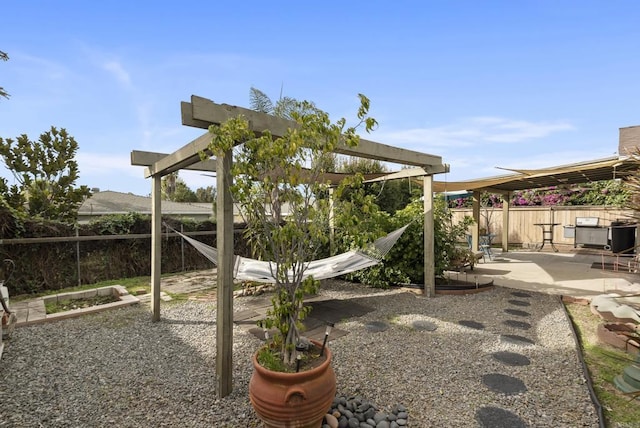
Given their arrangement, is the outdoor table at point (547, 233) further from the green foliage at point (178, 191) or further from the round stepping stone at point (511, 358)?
the green foliage at point (178, 191)

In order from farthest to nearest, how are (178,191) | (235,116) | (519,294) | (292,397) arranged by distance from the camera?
(178,191) < (519,294) < (235,116) < (292,397)

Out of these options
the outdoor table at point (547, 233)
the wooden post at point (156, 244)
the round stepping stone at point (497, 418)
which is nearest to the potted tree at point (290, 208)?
the round stepping stone at point (497, 418)

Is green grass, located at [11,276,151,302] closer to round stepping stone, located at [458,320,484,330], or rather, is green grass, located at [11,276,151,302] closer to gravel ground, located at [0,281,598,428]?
gravel ground, located at [0,281,598,428]

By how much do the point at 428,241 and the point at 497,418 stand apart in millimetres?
2749

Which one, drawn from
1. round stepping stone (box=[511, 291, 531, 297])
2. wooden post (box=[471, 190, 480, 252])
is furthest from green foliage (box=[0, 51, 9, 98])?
wooden post (box=[471, 190, 480, 252])

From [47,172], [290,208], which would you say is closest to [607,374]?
[290,208]

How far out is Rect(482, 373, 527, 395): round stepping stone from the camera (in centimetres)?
205

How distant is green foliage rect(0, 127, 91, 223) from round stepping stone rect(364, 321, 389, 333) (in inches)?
241

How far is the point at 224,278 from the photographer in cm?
208

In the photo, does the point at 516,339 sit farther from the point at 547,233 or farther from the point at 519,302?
the point at 547,233

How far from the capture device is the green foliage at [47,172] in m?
6.10

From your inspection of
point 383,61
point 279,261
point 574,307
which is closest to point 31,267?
point 279,261

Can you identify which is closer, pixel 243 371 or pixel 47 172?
pixel 243 371

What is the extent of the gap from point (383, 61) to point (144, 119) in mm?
5279
